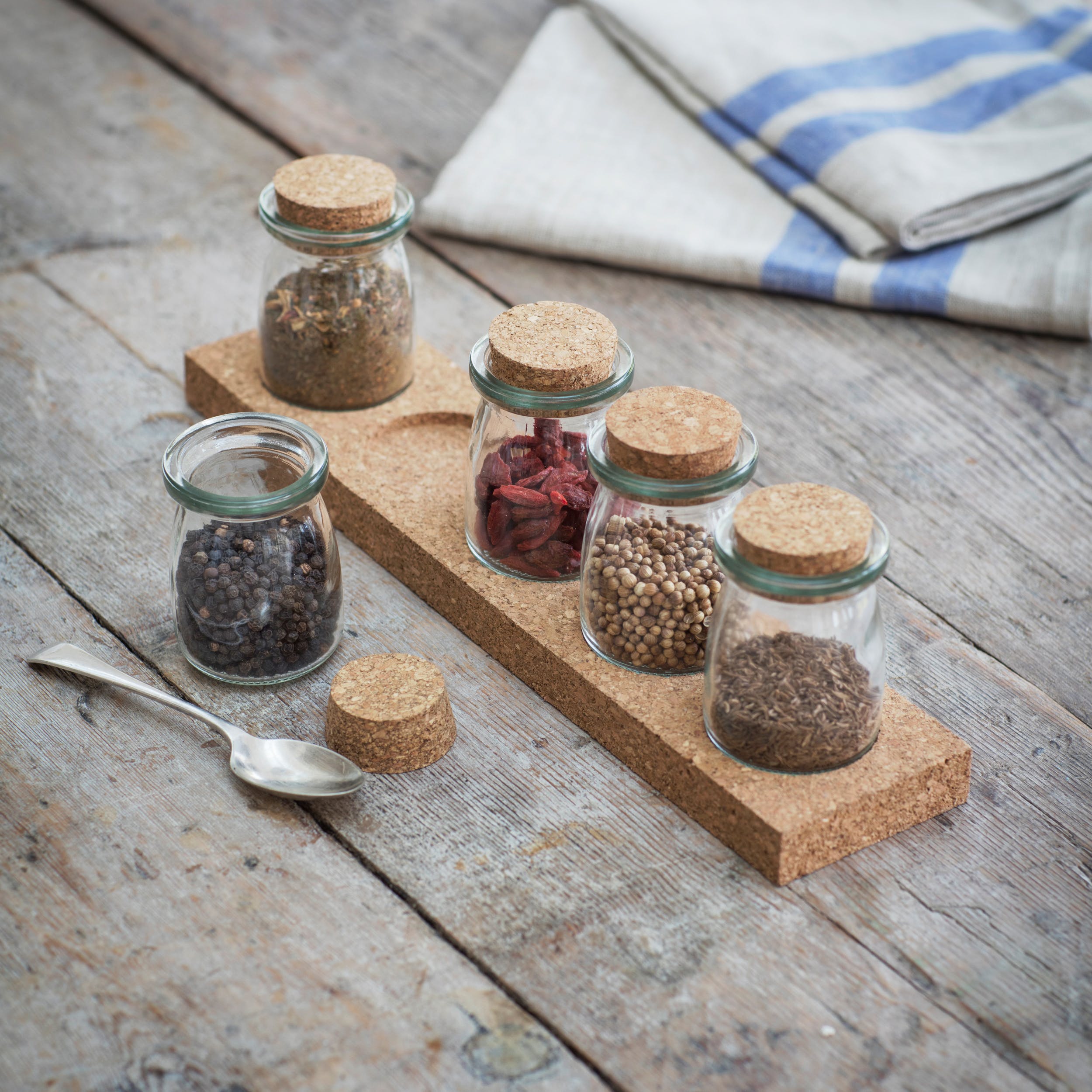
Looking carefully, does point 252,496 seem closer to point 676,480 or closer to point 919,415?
point 676,480

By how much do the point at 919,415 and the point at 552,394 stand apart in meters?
0.56

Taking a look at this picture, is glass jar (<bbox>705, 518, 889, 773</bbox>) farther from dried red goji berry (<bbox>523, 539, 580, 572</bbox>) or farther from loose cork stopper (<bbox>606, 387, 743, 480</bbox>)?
dried red goji berry (<bbox>523, 539, 580, 572</bbox>)

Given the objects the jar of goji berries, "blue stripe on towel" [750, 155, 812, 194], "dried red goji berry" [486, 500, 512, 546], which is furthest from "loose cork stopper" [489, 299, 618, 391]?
"blue stripe on towel" [750, 155, 812, 194]

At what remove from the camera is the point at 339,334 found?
1.21 m

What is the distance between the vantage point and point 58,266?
1.53 meters

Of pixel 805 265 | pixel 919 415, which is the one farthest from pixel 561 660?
pixel 805 265

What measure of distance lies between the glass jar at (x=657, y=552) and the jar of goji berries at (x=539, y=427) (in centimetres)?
5

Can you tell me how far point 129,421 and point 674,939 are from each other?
0.78 metres

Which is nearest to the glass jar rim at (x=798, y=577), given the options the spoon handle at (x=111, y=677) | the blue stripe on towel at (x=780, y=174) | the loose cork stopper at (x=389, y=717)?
the loose cork stopper at (x=389, y=717)

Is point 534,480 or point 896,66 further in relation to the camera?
point 896,66

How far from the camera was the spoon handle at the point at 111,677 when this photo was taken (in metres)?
0.96

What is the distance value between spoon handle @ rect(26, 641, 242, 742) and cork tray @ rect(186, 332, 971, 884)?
231mm

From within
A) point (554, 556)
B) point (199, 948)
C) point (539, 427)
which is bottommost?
point (199, 948)

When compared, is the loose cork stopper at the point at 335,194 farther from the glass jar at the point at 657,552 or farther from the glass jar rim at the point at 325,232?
the glass jar at the point at 657,552
